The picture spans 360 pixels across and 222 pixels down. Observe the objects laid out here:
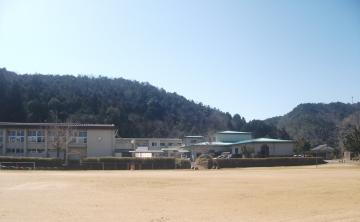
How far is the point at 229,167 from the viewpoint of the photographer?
221ft

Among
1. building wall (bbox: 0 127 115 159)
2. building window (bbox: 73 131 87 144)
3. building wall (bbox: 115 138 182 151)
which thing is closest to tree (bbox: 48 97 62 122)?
building wall (bbox: 115 138 182 151)

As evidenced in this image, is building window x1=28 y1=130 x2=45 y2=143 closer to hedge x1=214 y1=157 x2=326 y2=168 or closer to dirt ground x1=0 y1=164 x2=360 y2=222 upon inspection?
hedge x1=214 y1=157 x2=326 y2=168

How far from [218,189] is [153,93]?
442ft

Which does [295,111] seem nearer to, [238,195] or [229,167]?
[229,167]

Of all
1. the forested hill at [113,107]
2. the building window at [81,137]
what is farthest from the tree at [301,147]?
the building window at [81,137]

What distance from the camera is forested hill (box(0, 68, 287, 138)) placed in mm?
114938

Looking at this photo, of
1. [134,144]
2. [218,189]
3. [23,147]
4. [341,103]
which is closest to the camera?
[218,189]

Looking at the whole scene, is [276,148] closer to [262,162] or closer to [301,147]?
[262,162]

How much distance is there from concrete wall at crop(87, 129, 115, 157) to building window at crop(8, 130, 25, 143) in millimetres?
11331

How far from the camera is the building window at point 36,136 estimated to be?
8188 centimetres

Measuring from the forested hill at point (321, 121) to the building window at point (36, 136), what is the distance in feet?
223

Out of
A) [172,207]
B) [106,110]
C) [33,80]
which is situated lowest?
[172,207]

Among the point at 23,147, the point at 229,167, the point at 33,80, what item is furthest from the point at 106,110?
the point at 229,167

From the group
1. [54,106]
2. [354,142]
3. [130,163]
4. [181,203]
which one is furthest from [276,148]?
A: [181,203]
